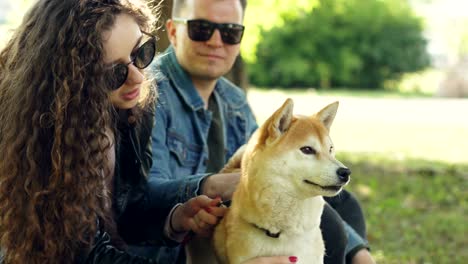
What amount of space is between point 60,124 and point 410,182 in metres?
6.47

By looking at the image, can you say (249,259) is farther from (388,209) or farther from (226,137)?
(388,209)

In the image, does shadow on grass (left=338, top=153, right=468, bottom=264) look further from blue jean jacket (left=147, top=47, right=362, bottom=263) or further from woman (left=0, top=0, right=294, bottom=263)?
woman (left=0, top=0, right=294, bottom=263)

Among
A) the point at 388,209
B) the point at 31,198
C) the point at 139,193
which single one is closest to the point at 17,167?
the point at 31,198

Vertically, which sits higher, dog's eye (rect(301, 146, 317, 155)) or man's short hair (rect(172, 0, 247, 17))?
man's short hair (rect(172, 0, 247, 17))

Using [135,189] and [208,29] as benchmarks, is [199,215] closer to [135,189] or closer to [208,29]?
[135,189]

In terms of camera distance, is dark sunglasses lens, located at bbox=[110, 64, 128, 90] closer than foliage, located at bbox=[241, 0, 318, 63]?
Yes

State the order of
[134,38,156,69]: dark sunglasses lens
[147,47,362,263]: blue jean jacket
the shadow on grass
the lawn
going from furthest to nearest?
the lawn, the shadow on grass, [147,47,362,263]: blue jean jacket, [134,38,156,69]: dark sunglasses lens

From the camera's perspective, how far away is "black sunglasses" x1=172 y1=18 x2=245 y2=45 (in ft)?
12.7

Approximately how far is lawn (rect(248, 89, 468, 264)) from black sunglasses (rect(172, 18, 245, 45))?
233cm

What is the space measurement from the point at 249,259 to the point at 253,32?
10271 millimetres

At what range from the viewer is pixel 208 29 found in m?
Result: 3.86

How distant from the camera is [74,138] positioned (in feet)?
8.20

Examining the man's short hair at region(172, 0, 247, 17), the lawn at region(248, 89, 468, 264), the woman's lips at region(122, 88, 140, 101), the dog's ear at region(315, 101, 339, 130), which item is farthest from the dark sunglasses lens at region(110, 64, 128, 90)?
the lawn at region(248, 89, 468, 264)

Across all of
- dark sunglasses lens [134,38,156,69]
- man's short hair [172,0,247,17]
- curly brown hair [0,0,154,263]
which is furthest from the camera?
man's short hair [172,0,247,17]
